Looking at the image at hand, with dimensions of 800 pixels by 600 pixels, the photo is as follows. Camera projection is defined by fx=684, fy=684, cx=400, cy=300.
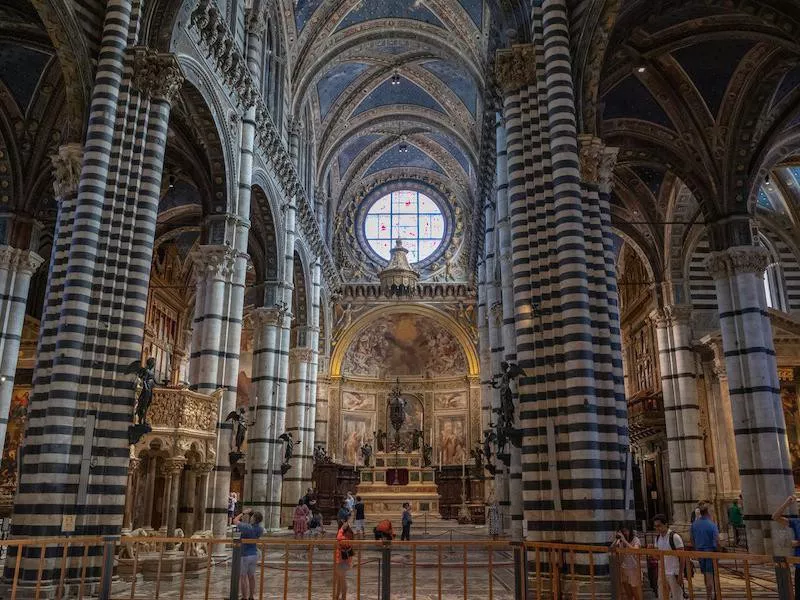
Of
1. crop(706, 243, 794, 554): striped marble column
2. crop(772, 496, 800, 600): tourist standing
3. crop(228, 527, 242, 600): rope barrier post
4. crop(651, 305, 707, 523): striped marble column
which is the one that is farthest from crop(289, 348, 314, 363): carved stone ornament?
crop(772, 496, 800, 600): tourist standing

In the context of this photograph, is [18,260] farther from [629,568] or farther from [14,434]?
[629,568]

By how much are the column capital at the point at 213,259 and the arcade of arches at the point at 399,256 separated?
0.07 m

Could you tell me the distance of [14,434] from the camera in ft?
85.5

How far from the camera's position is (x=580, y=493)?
35.4ft

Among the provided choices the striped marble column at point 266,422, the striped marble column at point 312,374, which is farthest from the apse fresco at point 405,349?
the striped marble column at point 266,422

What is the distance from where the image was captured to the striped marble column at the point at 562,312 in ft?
36.4

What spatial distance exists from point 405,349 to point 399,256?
564 cm

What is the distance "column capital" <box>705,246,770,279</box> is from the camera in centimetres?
1905

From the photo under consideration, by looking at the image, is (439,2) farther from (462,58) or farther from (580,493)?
(580,493)

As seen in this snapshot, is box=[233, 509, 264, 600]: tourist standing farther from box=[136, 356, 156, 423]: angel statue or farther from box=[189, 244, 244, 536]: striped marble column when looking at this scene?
box=[189, 244, 244, 536]: striped marble column

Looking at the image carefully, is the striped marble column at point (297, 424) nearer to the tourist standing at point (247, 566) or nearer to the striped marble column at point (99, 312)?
the striped marble column at point (99, 312)

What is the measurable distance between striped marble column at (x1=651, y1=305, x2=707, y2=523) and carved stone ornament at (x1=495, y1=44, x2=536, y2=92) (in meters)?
13.4

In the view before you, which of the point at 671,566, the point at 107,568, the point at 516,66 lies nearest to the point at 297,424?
the point at 516,66

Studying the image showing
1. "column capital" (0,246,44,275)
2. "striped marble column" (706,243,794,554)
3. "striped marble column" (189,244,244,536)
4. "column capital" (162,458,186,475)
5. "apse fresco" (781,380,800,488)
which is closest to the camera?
"column capital" (162,458,186,475)
